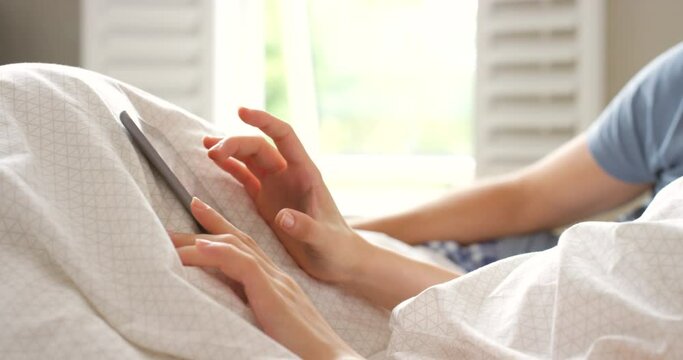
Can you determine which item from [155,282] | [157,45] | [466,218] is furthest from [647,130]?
[157,45]

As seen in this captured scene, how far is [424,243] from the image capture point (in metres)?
1.54

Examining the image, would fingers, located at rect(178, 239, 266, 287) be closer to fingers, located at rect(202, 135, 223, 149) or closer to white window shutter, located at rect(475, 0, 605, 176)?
fingers, located at rect(202, 135, 223, 149)

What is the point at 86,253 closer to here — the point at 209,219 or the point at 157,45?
the point at 209,219

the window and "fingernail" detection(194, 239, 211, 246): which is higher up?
"fingernail" detection(194, 239, 211, 246)

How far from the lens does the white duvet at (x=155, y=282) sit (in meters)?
0.71

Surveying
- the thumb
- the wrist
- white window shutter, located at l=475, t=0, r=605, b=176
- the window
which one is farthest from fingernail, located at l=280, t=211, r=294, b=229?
the window

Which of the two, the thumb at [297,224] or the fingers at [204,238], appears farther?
the thumb at [297,224]

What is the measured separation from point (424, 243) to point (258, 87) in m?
1.41

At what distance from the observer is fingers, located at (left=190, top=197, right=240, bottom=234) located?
904 millimetres

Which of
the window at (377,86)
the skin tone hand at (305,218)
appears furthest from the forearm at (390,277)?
the window at (377,86)

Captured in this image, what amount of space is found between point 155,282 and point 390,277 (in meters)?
0.43

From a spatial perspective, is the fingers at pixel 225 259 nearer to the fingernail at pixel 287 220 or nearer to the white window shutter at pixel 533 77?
the fingernail at pixel 287 220

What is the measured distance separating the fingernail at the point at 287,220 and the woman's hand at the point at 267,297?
13 cm

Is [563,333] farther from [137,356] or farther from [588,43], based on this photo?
[588,43]
